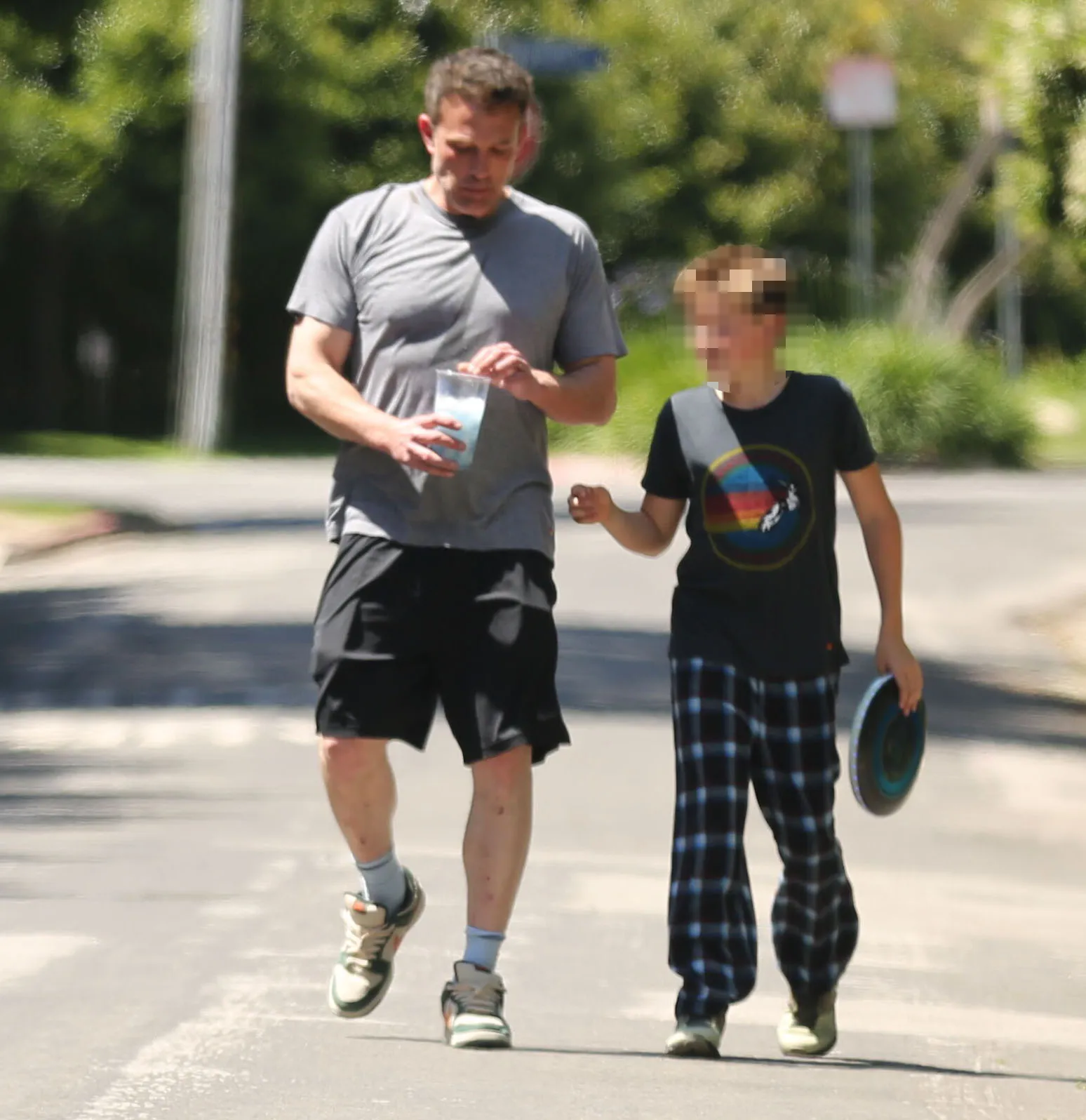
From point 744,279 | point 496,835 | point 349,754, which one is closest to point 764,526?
point 744,279

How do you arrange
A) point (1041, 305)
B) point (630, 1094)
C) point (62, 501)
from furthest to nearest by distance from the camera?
point (1041, 305), point (62, 501), point (630, 1094)

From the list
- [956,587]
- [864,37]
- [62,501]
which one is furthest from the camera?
[864,37]

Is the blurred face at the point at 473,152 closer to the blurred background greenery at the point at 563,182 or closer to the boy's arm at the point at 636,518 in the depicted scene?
the boy's arm at the point at 636,518

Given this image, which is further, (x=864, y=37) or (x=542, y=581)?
(x=864, y=37)

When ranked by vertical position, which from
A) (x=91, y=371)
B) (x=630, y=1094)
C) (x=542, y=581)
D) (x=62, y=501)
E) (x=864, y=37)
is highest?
(x=864, y=37)

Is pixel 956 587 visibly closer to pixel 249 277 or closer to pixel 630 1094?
pixel 630 1094

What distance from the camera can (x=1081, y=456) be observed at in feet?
125

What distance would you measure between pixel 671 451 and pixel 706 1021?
3.86ft

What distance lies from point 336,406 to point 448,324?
0.29m

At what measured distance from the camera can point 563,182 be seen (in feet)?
153

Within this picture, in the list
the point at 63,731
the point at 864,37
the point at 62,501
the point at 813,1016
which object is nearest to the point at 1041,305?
the point at 864,37

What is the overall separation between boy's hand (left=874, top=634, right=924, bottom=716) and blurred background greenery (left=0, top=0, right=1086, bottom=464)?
68.3 feet

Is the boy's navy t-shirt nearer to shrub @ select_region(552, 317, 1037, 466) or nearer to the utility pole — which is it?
shrub @ select_region(552, 317, 1037, 466)

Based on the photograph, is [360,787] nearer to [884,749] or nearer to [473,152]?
[884,749]
